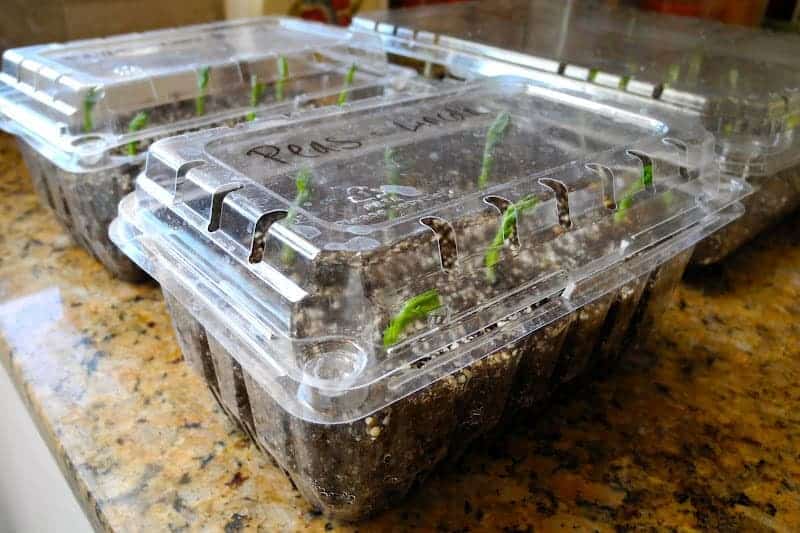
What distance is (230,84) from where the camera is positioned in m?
1.02

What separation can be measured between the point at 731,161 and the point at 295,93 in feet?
2.23

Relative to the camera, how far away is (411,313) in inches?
20.5

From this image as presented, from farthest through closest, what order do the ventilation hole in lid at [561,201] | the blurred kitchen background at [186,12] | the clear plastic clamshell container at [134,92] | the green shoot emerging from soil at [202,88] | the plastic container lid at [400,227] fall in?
the blurred kitchen background at [186,12] < the green shoot emerging from soil at [202,88] < the clear plastic clamshell container at [134,92] < the ventilation hole in lid at [561,201] < the plastic container lid at [400,227]

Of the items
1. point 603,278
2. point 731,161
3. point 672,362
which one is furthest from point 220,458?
point 731,161

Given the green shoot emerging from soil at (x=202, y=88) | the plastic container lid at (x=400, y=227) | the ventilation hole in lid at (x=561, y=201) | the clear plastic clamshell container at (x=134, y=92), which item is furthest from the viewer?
the green shoot emerging from soil at (x=202, y=88)

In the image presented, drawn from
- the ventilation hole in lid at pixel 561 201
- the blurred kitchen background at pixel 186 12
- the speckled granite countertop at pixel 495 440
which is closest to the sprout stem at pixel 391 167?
the ventilation hole in lid at pixel 561 201

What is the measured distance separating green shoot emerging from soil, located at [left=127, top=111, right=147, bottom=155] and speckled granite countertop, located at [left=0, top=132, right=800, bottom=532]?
199mm

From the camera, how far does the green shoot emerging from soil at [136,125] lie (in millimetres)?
858

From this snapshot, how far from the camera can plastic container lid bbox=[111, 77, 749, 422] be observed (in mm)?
506

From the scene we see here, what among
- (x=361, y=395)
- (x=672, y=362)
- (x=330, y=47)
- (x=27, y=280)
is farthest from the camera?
(x=330, y=47)

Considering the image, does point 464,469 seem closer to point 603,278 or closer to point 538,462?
point 538,462

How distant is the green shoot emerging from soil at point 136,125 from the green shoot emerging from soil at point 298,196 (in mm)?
359

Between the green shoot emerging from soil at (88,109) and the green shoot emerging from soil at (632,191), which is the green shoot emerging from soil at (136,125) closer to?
the green shoot emerging from soil at (88,109)

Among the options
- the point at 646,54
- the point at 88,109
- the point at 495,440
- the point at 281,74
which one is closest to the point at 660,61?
the point at 646,54
